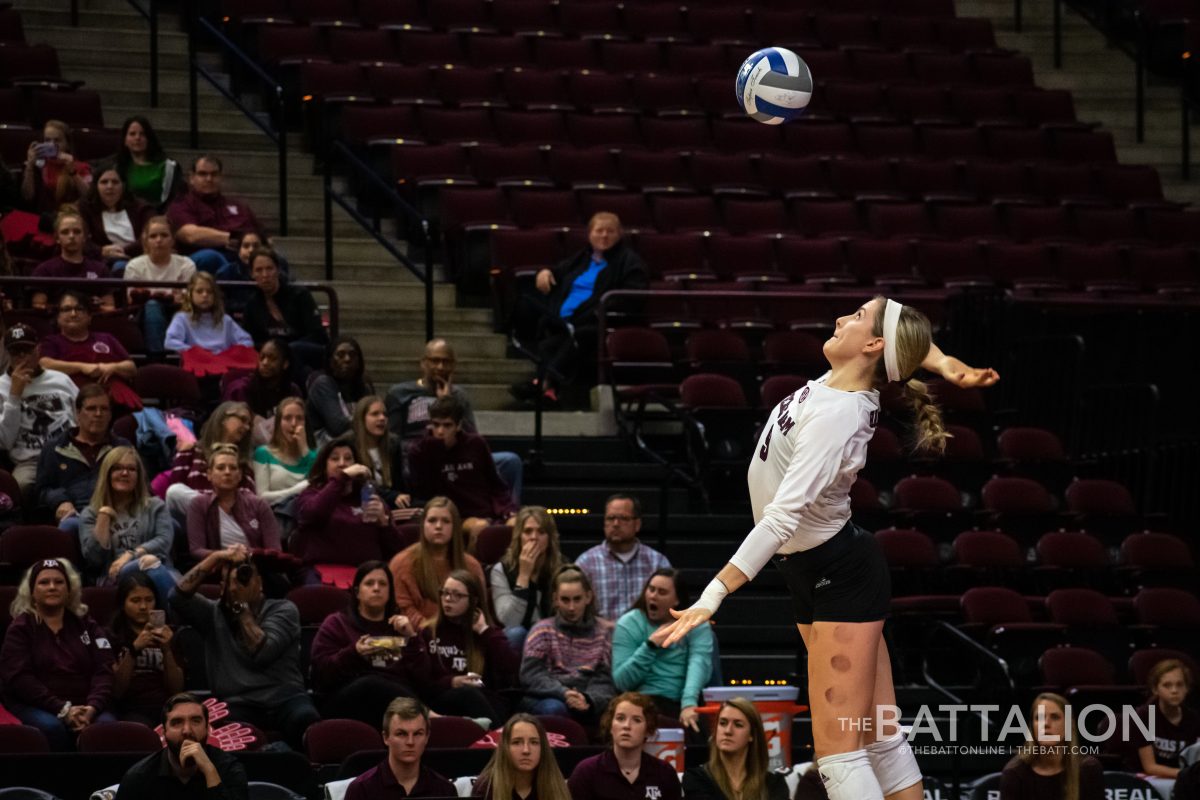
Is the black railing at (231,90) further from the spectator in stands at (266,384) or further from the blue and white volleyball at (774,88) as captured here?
the blue and white volleyball at (774,88)

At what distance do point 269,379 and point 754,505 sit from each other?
19.0ft

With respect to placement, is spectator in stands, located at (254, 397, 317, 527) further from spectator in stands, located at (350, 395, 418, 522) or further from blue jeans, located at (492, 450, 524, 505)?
blue jeans, located at (492, 450, 524, 505)

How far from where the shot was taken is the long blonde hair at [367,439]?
1073 centimetres

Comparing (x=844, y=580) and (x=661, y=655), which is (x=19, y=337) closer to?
(x=661, y=655)

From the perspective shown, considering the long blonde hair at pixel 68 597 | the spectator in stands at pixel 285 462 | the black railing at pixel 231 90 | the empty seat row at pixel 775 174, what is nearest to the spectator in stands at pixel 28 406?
the spectator in stands at pixel 285 462

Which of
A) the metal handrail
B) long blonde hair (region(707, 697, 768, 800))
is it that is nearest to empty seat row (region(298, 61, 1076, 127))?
the metal handrail

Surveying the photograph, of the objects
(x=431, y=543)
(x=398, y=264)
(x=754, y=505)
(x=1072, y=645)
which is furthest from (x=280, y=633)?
(x=398, y=264)

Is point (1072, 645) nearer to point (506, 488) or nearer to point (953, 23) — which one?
point (506, 488)

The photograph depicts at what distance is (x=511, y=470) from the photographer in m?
11.3

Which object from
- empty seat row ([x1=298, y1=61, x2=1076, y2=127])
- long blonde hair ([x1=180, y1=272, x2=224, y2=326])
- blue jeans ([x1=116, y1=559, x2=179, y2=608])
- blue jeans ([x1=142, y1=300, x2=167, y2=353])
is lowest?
blue jeans ([x1=116, y1=559, x2=179, y2=608])

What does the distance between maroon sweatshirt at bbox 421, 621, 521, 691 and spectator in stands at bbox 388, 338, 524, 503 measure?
5.38 feet

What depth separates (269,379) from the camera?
1107cm

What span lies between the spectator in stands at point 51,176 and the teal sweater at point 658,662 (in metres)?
5.07

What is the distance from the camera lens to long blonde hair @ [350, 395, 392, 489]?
10734 mm
